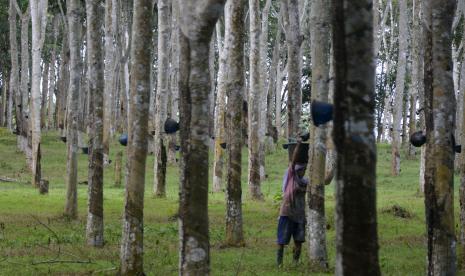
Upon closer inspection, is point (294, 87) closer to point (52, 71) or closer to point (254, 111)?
point (254, 111)

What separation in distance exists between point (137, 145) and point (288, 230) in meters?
2.61

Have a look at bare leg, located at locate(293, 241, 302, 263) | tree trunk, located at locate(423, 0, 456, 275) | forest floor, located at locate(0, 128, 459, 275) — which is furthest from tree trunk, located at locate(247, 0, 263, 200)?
tree trunk, located at locate(423, 0, 456, 275)

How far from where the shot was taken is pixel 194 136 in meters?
6.58

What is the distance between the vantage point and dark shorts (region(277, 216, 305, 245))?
10539 millimetres

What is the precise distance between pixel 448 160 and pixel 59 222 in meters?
9.20

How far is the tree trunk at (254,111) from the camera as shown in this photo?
19.5 meters

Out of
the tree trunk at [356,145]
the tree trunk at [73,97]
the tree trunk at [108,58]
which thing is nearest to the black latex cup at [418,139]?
the tree trunk at [356,145]

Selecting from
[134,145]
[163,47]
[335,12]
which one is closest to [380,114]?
[163,47]

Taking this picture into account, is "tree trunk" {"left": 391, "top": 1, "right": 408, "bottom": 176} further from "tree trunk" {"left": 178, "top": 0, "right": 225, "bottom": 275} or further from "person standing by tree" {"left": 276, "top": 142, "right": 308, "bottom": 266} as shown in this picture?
"tree trunk" {"left": 178, "top": 0, "right": 225, "bottom": 275}

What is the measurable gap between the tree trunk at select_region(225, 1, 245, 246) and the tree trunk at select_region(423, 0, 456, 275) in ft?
15.0

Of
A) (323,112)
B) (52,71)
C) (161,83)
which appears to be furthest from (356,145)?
(52,71)

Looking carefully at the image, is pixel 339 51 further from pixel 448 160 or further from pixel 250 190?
pixel 250 190

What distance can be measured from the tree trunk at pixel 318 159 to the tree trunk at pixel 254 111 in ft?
29.1

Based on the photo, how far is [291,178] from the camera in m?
10.5
